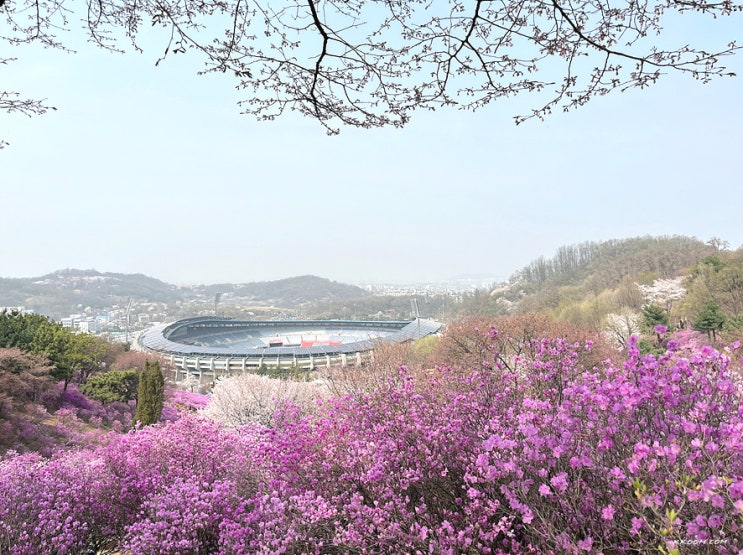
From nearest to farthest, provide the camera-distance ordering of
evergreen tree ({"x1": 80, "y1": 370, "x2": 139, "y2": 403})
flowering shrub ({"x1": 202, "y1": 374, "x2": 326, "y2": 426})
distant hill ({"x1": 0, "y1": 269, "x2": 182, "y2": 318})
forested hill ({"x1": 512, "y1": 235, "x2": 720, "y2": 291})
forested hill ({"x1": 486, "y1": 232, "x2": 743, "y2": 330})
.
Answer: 1. flowering shrub ({"x1": 202, "y1": 374, "x2": 326, "y2": 426})
2. evergreen tree ({"x1": 80, "y1": 370, "x2": 139, "y2": 403})
3. forested hill ({"x1": 486, "y1": 232, "x2": 743, "y2": 330})
4. forested hill ({"x1": 512, "y1": 235, "x2": 720, "y2": 291})
5. distant hill ({"x1": 0, "y1": 269, "x2": 182, "y2": 318})

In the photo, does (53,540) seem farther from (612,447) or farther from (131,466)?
(612,447)

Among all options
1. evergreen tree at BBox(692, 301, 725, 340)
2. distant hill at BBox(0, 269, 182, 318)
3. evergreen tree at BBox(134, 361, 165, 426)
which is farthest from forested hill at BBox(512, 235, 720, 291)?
distant hill at BBox(0, 269, 182, 318)

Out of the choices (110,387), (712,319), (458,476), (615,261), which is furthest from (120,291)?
(458,476)

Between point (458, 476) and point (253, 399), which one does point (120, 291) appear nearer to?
point (253, 399)

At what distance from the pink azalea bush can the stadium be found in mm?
30934

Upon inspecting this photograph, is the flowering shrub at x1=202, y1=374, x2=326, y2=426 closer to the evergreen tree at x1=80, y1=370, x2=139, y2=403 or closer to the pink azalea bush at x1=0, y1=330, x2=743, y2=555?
the evergreen tree at x1=80, y1=370, x2=139, y2=403

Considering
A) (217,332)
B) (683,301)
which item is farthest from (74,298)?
(683,301)

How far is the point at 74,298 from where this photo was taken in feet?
374

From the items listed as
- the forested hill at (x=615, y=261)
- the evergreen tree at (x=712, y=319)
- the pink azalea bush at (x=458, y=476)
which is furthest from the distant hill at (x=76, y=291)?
the evergreen tree at (x=712, y=319)

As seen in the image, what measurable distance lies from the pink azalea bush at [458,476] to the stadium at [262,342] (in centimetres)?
3093

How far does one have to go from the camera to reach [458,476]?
2.67 metres

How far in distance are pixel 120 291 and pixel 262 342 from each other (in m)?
86.5

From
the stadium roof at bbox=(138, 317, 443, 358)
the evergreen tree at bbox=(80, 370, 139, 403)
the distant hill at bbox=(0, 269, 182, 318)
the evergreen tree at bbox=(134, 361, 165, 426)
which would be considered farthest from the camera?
the distant hill at bbox=(0, 269, 182, 318)

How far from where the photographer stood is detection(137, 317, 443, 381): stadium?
45594 mm
